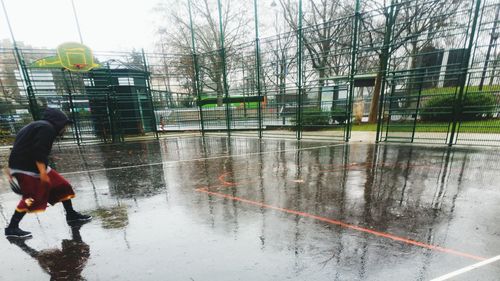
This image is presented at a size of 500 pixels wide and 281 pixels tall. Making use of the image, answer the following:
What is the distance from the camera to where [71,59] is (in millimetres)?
11211

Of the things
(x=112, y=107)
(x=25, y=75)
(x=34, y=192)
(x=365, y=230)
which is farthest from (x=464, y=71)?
(x=25, y=75)

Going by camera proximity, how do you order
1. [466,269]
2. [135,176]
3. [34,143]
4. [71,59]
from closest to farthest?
[466,269] → [34,143] → [135,176] → [71,59]

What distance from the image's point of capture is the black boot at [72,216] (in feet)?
12.6

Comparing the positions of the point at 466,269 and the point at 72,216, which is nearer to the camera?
the point at 466,269

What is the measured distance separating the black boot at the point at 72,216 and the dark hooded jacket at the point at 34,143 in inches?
32.8

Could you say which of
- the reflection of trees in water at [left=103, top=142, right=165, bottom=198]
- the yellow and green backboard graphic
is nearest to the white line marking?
the reflection of trees in water at [left=103, top=142, right=165, bottom=198]

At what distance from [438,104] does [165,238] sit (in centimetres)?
1141

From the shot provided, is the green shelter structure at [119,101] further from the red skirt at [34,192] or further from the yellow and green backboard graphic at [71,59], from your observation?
the red skirt at [34,192]

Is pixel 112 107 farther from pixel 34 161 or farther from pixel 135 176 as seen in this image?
pixel 34 161

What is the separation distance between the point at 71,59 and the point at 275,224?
41.2 feet

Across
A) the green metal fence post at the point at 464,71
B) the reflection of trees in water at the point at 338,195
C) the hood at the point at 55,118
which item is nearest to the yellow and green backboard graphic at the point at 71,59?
the reflection of trees in water at the point at 338,195

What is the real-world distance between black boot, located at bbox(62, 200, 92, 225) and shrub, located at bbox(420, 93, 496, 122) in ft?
31.8

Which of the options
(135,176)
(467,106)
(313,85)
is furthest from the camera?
(313,85)

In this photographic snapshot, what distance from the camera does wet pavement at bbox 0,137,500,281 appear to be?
8.60 ft
